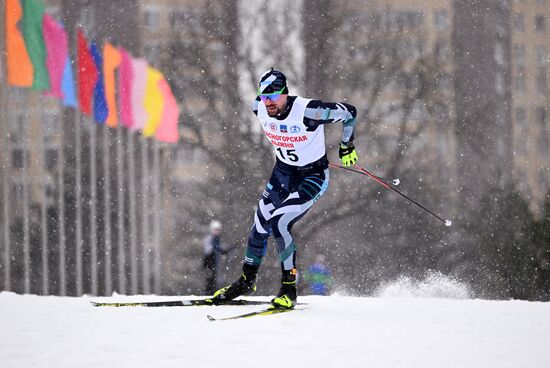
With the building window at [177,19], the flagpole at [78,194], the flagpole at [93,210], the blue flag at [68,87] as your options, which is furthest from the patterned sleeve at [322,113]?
the building window at [177,19]

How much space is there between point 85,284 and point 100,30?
8.10 metres

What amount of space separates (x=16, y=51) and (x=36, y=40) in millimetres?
1045

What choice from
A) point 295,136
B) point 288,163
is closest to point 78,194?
point 288,163

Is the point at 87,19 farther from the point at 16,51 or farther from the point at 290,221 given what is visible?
the point at 290,221

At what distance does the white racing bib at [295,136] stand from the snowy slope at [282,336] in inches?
46.2

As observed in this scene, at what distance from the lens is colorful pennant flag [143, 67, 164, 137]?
2352 centimetres

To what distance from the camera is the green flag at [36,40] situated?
20922mm

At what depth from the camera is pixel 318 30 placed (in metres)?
24.6

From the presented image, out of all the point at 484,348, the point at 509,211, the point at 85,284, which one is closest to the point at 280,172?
the point at 484,348

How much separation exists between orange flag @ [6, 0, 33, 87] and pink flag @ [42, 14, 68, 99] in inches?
22.5

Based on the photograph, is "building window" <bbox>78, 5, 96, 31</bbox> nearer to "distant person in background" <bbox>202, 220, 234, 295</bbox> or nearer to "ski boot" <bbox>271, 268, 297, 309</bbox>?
"distant person in background" <bbox>202, 220, 234, 295</bbox>

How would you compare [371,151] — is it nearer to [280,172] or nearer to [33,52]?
[33,52]

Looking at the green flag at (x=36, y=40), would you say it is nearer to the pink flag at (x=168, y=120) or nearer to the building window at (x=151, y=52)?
the pink flag at (x=168, y=120)

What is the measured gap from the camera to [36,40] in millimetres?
21906
